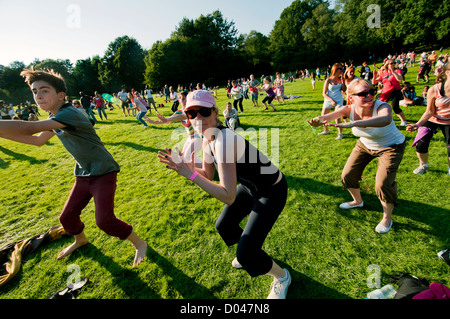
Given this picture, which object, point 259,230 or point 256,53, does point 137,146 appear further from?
point 256,53

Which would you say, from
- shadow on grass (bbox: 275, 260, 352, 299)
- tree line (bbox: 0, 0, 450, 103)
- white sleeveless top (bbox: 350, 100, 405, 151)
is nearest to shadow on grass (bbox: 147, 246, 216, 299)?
shadow on grass (bbox: 275, 260, 352, 299)

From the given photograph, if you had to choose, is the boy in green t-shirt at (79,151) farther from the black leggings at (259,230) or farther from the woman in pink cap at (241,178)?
the black leggings at (259,230)

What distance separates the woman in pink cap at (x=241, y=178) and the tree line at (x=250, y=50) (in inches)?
2188

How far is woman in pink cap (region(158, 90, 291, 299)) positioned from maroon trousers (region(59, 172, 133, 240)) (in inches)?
55.1

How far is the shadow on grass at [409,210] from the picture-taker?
302 cm

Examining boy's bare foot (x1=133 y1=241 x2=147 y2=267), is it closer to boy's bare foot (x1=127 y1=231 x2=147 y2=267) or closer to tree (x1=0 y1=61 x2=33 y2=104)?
boy's bare foot (x1=127 y1=231 x2=147 y2=267)

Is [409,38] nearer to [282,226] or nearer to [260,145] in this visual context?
[260,145]

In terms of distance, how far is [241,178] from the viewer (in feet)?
7.08

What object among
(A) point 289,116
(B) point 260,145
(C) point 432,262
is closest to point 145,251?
(C) point 432,262

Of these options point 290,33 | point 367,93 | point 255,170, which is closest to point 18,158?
point 255,170

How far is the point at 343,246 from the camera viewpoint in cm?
298

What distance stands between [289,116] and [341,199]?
712 cm

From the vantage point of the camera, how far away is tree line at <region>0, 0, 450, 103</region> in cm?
4928

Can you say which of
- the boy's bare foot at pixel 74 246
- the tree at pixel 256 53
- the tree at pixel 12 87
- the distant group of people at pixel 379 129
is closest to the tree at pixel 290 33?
the tree at pixel 256 53
